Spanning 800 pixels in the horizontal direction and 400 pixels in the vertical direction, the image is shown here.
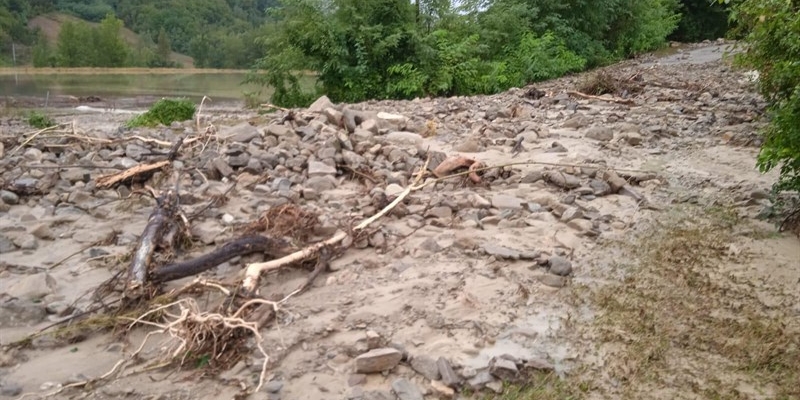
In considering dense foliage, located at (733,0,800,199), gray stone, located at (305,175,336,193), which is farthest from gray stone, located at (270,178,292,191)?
dense foliage, located at (733,0,800,199)

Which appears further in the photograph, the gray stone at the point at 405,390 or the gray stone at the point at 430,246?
the gray stone at the point at 430,246

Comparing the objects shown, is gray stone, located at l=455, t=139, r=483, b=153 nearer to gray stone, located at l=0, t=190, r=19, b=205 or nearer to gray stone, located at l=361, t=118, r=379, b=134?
gray stone, located at l=361, t=118, r=379, b=134

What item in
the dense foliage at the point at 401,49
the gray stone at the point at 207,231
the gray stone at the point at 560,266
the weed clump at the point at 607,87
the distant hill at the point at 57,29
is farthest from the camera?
the distant hill at the point at 57,29

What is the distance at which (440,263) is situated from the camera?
3607 millimetres

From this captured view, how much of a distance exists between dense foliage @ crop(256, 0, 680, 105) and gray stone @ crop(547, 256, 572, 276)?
8.73 meters

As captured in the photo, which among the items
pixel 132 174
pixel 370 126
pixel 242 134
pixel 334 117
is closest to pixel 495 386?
pixel 132 174

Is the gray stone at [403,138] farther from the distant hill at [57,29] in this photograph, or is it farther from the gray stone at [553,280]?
the distant hill at [57,29]

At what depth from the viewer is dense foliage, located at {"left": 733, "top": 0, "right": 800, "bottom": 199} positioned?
3656mm

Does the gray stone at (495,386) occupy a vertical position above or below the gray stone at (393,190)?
below

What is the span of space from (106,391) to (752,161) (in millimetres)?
5530

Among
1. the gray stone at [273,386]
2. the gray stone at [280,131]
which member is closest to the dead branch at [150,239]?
the gray stone at [273,386]

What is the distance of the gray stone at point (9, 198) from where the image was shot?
15.9 ft

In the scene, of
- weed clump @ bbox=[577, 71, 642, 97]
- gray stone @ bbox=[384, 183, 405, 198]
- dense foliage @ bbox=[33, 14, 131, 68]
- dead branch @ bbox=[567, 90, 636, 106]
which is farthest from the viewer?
dense foliage @ bbox=[33, 14, 131, 68]

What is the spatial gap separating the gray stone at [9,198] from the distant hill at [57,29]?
5845 cm
